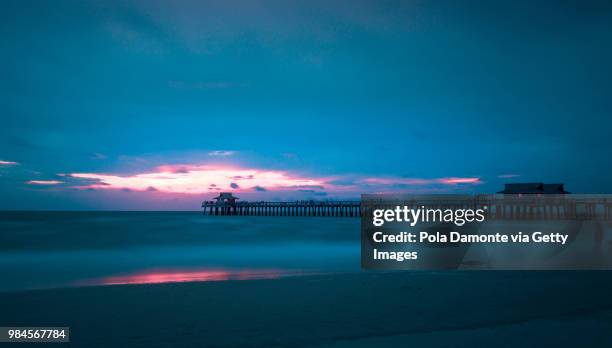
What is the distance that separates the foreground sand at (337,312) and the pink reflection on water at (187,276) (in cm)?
172

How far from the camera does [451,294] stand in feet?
23.1

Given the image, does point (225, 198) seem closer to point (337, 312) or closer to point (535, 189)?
point (535, 189)

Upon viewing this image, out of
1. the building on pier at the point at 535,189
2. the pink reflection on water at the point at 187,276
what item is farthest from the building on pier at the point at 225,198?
the pink reflection on water at the point at 187,276

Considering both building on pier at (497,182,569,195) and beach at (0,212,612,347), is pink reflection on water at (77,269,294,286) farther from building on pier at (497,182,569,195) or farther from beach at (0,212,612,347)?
building on pier at (497,182,569,195)

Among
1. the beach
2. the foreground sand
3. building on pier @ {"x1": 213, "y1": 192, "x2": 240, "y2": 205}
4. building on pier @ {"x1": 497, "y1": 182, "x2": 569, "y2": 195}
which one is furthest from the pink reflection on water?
building on pier @ {"x1": 213, "y1": 192, "x2": 240, "y2": 205}

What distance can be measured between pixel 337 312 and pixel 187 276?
6285 millimetres

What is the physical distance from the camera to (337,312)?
5.85 m

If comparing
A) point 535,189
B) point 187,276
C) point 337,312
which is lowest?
point 187,276

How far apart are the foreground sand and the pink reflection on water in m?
1.72

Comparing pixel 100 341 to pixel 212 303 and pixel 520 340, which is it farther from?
pixel 520 340

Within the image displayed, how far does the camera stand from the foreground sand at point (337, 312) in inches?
185

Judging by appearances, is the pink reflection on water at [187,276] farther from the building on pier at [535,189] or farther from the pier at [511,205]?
the building on pier at [535,189]

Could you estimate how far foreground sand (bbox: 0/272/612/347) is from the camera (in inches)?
185

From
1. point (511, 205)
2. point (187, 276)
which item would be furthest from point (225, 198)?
point (187, 276)
